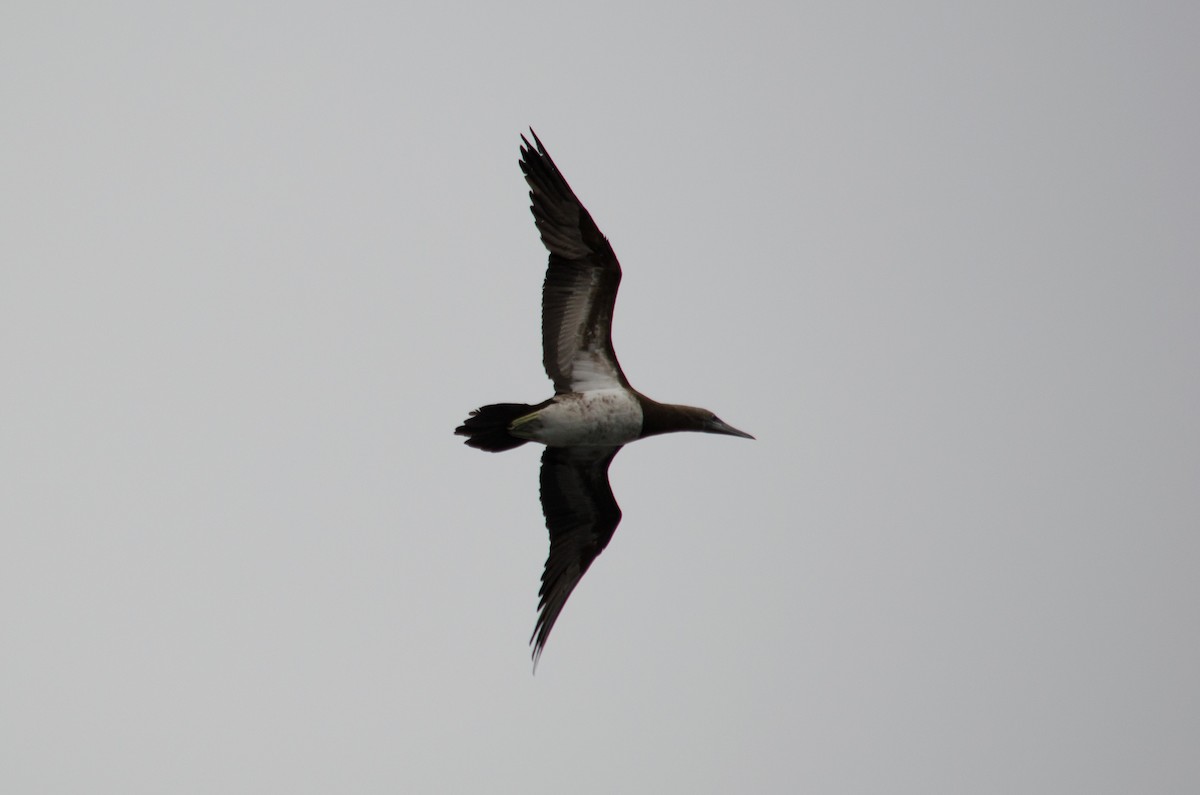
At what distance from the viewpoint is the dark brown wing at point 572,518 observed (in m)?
15.6

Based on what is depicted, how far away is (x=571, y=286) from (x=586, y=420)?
1353 millimetres

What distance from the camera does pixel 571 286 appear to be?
47.1ft

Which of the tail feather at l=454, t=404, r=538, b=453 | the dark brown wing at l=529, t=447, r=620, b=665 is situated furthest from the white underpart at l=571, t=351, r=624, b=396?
the dark brown wing at l=529, t=447, r=620, b=665

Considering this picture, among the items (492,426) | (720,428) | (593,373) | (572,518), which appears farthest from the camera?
(572,518)

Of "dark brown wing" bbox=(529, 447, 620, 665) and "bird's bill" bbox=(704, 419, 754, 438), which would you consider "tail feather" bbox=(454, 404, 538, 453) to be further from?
"bird's bill" bbox=(704, 419, 754, 438)

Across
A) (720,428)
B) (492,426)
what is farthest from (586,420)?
(720,428)

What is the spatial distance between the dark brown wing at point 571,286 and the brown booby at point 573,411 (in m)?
0.01

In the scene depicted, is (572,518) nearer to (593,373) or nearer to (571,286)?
(593,373)

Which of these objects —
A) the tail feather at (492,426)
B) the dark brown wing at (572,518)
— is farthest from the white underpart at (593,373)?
the dark brown wing at (572,518)

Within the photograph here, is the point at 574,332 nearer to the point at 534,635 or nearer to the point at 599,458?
the point at 599,458

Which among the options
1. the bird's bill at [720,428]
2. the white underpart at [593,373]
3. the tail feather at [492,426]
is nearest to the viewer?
the tail feather at [492,426]

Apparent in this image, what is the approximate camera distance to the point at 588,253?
14133mm

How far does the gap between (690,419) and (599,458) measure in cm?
117

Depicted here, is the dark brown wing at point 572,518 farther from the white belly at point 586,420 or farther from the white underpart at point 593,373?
the white underpart at point 593,373
